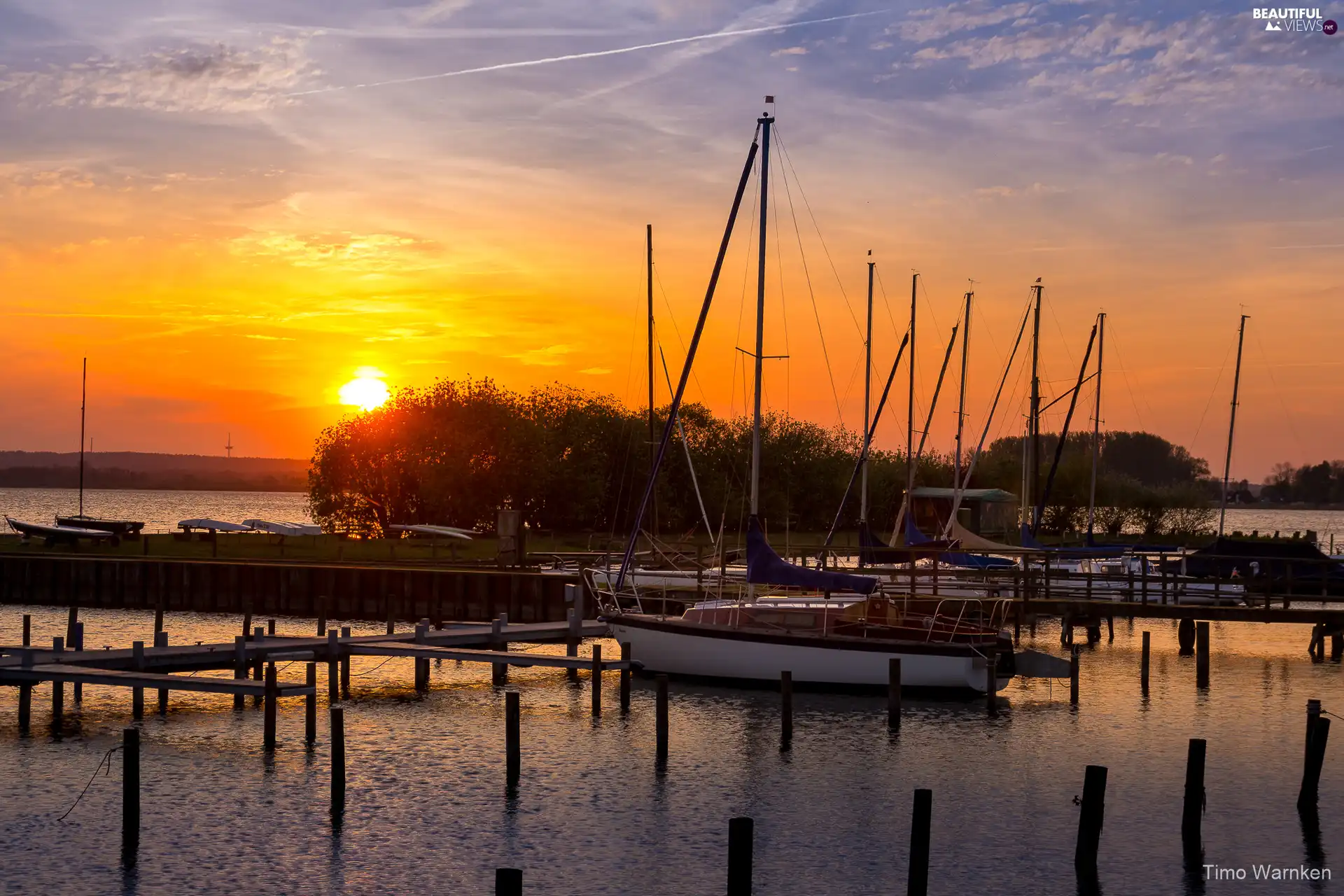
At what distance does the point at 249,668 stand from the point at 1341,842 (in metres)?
28.8

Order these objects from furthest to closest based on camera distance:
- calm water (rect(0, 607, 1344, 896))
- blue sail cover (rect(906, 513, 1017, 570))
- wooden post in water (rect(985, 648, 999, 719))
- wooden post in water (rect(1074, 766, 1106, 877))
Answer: blue sail cover (rect(906, 513, 1017, 570)), wooden post in water (rect(985, 648, 999, 719)), calm water (rect(0, 607, 1344, 896)), wooden post in water (rect(1074, 766, 1106, 877))

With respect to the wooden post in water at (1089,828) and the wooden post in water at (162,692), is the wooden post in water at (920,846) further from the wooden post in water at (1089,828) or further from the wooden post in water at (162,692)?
the wooden post in water at (162,692)

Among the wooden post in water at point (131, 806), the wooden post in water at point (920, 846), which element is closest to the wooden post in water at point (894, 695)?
the wooden post in water at point (920, 846)

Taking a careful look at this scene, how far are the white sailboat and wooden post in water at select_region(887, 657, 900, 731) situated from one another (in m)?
2.38

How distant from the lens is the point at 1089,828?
22.7m

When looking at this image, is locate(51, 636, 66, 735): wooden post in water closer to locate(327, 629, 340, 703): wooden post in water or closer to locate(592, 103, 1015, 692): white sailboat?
locate(327, 629, 340, 703): wooden post in water

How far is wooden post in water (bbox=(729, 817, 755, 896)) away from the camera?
55.4 ft

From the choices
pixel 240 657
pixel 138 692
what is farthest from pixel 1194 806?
pixel 138 692

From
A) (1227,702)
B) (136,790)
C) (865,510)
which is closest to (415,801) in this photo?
(136,790)

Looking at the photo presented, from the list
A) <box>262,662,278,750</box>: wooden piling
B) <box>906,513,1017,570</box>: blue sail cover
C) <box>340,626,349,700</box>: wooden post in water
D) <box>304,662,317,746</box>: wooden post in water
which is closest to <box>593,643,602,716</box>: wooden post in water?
<box>340,626,349,700</box>: wooden post in water

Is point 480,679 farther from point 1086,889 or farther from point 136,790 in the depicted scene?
point 1086,889

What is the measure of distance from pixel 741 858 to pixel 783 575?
22153 millimetres

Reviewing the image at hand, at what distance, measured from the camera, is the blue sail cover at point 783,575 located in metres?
38.4

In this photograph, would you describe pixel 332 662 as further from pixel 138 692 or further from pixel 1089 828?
pixel 1089 828
